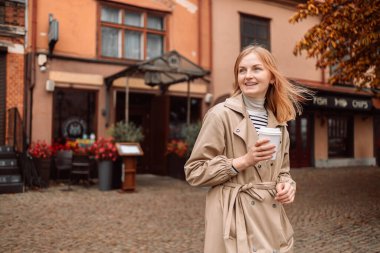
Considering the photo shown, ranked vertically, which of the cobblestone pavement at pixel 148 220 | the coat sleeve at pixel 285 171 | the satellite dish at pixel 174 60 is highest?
the satellite dish at pixel 174 60

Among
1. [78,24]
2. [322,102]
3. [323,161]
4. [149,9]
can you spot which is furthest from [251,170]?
[323,161]

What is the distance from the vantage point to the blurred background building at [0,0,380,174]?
36.3 ft

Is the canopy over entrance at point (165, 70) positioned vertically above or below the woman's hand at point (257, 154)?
above

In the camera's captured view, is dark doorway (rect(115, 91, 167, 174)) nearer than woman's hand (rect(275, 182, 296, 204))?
No

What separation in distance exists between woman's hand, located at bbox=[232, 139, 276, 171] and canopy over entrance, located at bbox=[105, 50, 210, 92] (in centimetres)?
876

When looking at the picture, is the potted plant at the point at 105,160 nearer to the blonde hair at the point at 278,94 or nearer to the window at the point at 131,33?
the window at the point at 131,33

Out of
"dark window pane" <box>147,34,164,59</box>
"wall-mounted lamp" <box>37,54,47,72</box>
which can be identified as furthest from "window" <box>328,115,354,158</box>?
"wall-mounted lamp" <box>37,54,47,72</box>

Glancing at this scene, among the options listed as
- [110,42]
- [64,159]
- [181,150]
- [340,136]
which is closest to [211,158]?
[64,159]

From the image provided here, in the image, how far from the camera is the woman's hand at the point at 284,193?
72.0 inches

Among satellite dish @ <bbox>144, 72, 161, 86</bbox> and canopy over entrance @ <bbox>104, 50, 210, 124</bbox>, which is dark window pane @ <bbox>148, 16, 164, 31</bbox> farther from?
satellite dish @ <bbox>144, 72, 161, 86</bbox>

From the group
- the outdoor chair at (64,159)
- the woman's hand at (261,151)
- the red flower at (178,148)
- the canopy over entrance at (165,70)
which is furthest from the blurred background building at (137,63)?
the woman's hand at (261,151)

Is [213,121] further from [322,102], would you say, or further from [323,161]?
[323,161]

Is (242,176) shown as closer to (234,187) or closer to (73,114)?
(234,187)

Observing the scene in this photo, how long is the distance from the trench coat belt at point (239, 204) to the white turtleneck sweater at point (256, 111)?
32 centimetres
